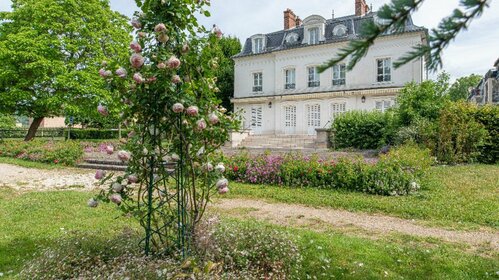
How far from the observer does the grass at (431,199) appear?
235 inches

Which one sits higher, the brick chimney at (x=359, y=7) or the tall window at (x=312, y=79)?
the brick chimney at (x=359, y=7)

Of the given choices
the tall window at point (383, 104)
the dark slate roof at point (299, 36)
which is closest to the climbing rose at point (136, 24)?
the tall window at point (383, 104)

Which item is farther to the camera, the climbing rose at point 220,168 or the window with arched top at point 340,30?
the window with arched top at point 340,30

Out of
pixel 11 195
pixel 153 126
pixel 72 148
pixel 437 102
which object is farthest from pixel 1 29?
pixel 437 102

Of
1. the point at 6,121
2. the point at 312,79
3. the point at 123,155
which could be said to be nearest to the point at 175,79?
the point at 123,155

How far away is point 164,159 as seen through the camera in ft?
11.4

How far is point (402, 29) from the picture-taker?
1.61 metres

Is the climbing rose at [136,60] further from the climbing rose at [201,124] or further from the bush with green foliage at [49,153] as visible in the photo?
the bush with green foliage at [49,153]

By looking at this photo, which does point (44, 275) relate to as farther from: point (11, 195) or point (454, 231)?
point (11, 195)

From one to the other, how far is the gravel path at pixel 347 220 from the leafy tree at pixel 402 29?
423 centimetres

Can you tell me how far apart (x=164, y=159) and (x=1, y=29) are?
2245cm

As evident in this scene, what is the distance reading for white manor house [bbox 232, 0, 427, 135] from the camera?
73.3ft

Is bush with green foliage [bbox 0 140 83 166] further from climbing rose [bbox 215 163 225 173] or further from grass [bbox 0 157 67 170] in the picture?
climbing rose [bbox 215 163 225 173]

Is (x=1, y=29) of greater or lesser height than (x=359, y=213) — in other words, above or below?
above
